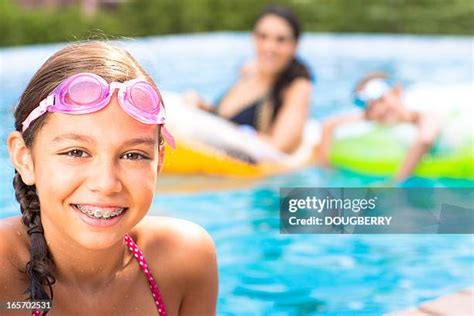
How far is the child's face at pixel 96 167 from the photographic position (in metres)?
1.33

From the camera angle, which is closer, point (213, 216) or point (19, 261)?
point (19, 261)

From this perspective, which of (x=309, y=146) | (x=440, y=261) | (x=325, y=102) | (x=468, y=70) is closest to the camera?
(x=440, y=261)

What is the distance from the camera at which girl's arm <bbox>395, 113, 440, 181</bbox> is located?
400 centimetres

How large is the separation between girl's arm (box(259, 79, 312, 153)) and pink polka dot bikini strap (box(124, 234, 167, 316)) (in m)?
2.89

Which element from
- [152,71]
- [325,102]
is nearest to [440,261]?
[152,71]

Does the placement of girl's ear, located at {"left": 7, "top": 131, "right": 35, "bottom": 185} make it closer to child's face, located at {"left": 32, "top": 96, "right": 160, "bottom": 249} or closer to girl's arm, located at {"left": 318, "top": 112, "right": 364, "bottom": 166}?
child's face, located at {"left": 32, "top": 96, "right": 160, "bottom": 249}

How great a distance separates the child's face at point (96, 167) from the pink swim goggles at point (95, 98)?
11mm

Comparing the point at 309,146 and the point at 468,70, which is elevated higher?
the point at 468,70

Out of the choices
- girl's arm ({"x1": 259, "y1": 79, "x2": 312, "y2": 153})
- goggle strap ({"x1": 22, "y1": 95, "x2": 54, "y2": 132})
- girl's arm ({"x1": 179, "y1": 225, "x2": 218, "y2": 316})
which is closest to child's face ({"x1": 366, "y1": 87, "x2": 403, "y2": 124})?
girl's arm ({"x1": 259, "y1": 79, "x2": 312, "y2": 153})

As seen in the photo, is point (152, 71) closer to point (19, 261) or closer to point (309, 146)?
point (19, 261)

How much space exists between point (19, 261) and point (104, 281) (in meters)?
0.16

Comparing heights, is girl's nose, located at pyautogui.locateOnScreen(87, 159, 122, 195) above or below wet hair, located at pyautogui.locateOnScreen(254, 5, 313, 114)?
below

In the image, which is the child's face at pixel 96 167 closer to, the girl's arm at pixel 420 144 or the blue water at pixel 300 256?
the blue water at pixel 300 256

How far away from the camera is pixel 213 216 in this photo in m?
3.33
